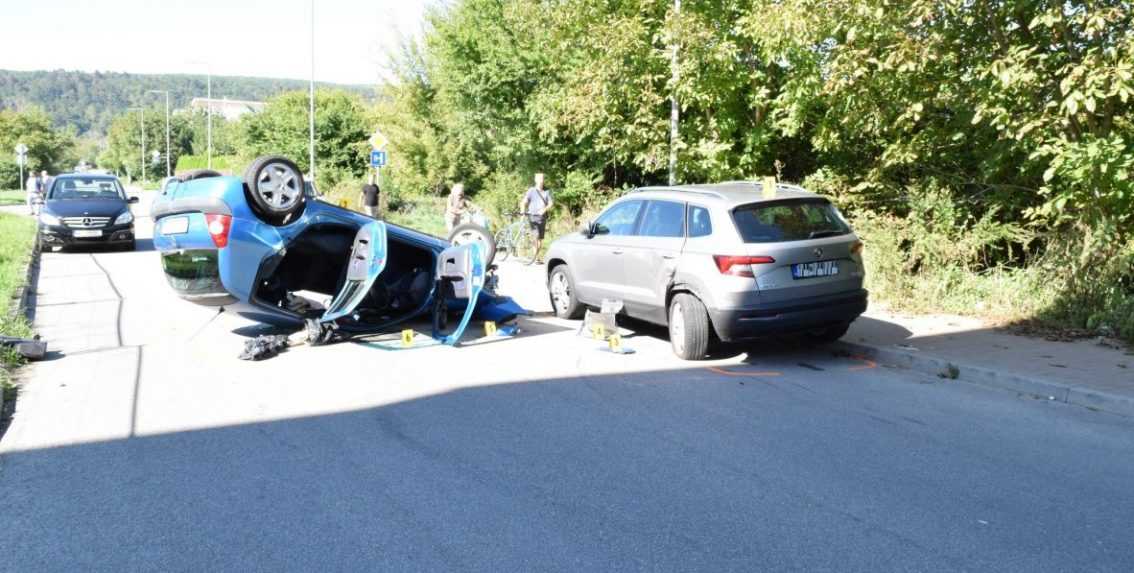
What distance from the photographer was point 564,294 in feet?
37.1

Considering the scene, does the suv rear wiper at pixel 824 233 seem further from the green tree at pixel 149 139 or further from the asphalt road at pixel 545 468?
the green tree at pixel 149 139

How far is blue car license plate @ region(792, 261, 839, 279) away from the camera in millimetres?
8391

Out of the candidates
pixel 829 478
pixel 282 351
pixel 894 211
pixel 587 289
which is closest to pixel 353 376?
pixel 282 351

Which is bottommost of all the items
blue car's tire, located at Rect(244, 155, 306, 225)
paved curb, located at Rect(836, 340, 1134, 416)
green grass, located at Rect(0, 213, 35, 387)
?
green grass, located at Rect(0, 213, 35, 387)

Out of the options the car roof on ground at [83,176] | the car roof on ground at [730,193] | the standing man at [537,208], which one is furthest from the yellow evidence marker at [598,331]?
the car roof on ground at [83,176]

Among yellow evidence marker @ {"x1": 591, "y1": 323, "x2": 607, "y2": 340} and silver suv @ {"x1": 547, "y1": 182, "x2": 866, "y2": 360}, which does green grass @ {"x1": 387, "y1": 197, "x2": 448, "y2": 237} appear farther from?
silver suv @ {"x1": 547, "y1": 182, "x2": 866, "y2": 360}

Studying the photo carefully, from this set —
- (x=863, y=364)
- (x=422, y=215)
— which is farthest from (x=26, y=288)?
(x=422, y=215)

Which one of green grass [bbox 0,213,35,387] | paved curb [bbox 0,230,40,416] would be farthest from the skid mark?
green grass [bbox 0,213,35,387]

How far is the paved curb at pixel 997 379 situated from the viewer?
710 centimetres

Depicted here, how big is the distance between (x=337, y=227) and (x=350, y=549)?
19.1 ft

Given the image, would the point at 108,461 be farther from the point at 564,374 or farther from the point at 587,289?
the point at 587,289

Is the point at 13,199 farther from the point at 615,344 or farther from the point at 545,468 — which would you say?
the point at 545,468

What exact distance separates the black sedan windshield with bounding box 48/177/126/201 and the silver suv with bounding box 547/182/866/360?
16.1 m

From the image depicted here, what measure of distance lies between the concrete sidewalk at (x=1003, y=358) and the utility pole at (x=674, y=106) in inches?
235
